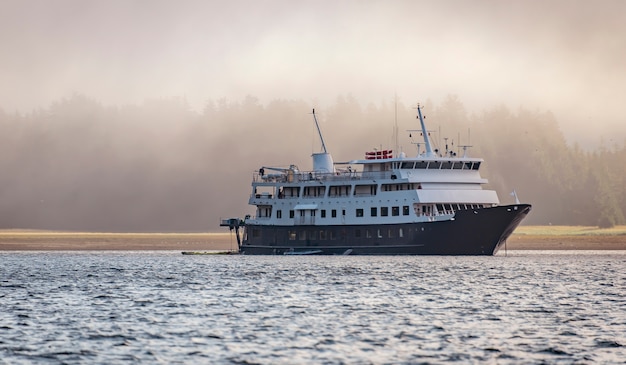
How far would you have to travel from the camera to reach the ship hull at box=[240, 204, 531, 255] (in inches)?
3885

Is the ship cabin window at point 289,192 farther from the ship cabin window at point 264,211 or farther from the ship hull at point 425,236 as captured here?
the ship hull at point 425,236

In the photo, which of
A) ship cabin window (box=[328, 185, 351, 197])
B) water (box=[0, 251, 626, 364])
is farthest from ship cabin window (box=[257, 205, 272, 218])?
water (box=[0, 251, 626, 364])

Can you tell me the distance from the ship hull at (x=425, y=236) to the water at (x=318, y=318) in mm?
21871

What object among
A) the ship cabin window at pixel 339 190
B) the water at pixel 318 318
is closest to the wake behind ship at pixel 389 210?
the ship cabin window at pixel 339 190

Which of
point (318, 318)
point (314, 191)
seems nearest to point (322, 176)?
point (314, 191)

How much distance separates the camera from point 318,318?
44.3 meters

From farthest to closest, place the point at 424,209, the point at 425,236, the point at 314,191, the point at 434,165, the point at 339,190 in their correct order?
the point at 314,191 < the point at 339,190 < the point at 434,165 < the point at 424,209 < the point at 425,236

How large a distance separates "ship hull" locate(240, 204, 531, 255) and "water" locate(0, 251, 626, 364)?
21.9 m

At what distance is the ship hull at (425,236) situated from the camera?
324 feet

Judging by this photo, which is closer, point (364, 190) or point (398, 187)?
point (398, 187)

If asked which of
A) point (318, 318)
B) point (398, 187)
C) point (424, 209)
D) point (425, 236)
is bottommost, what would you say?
point (318, 318)

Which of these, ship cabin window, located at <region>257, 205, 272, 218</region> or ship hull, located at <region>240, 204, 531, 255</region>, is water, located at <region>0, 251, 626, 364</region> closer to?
ship hull, located at <region>240, 204, 531, 255</region>

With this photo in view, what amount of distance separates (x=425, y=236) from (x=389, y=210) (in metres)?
5.17

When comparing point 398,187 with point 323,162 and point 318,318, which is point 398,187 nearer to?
point 323,162
